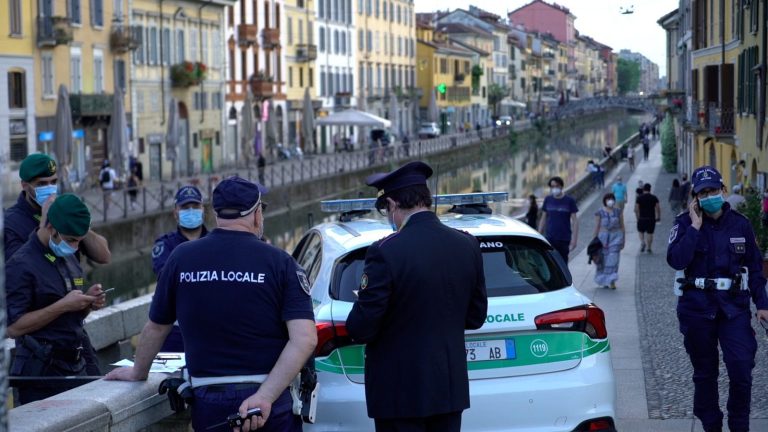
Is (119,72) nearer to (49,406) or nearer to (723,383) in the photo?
(723,383)

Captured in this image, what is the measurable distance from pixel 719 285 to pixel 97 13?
42.2m

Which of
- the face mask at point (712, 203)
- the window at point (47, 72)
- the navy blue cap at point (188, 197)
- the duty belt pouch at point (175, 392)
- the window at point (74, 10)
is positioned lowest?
the duty belt pouch at point (175, 392)

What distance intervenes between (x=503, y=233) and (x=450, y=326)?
1675 millimetres

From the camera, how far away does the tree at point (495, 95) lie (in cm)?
13425

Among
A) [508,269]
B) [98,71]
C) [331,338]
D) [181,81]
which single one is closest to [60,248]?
[331,338]

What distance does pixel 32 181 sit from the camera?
6945 millimetres

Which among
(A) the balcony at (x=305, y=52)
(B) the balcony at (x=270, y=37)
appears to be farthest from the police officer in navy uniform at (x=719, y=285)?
(A) the balcony at (x=305, y=52)

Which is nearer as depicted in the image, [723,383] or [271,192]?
[723,383]

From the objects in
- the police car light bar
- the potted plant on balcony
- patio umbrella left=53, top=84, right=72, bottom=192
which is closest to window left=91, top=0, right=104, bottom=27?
the potted plant on balcony

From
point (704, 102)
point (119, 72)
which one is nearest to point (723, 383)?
point (704, 102)

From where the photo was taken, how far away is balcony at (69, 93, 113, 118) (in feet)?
143

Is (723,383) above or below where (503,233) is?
below

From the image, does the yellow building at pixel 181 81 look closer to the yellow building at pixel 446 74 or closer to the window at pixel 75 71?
the window at pixel 75 71

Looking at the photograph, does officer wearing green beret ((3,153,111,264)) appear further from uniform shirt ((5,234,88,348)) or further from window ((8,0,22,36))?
window ((8,0,22,36))
